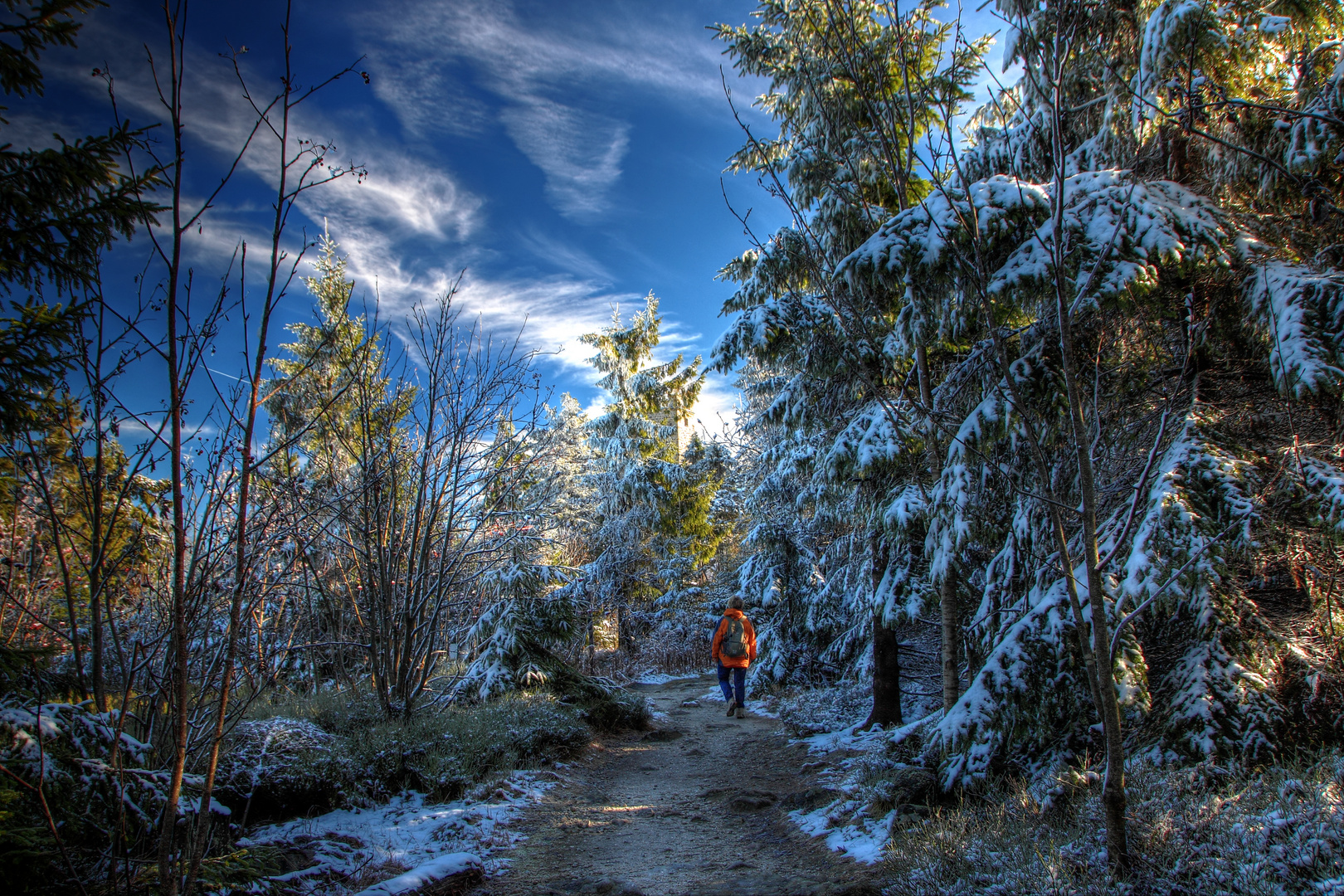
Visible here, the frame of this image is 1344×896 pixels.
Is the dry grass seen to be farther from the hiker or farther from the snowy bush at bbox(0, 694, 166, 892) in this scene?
the hiker

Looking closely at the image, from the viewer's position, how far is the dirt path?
3883 mm

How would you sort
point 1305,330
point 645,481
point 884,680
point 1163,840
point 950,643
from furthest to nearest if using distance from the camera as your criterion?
1. point 645,481
2. point 884,680
3. point 950,643
4. point 1305,330
5. point 1163,840

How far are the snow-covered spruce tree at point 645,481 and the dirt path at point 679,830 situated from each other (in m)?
10.1

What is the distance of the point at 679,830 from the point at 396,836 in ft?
7.18

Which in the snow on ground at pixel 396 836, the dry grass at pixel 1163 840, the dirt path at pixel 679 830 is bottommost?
the dirt path at pixel 679 830

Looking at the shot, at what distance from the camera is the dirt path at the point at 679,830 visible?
388 centimetres

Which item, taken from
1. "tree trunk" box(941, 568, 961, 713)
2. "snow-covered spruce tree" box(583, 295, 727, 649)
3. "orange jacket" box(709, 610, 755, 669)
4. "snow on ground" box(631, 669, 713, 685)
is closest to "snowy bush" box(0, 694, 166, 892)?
"tree trunk" box(941, 568, 961, 713)

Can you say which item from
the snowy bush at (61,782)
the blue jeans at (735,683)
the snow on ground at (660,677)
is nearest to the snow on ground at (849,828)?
the snowy bush at (61,782)

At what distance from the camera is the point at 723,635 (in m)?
9.95

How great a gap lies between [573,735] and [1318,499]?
7197mm

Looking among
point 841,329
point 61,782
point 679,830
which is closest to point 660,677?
point 679,830

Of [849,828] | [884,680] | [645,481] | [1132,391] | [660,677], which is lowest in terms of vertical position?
[660,677]

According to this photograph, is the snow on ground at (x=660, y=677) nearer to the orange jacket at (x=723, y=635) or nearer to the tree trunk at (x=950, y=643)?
the orange jacket at (x=723, y=635)

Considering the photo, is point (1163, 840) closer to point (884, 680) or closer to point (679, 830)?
point (679, 830)
